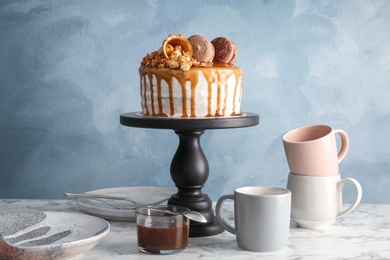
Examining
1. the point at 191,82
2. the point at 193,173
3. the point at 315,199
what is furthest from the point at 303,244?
the point at 191,82

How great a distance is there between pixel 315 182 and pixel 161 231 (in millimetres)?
378

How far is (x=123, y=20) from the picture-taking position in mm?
2039

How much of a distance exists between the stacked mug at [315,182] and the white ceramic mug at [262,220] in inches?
5.5

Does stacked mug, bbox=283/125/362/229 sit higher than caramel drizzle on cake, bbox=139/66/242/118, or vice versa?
caramel drizzle on cake, bbox=139/66/242/118

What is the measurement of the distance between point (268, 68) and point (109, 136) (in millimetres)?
584

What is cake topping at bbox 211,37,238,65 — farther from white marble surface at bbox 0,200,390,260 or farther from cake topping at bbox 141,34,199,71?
white marble surface at bbox 0,200,390,260

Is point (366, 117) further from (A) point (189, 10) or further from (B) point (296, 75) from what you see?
(A) point (189, 10)

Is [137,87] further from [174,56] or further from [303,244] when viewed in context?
[303,244]

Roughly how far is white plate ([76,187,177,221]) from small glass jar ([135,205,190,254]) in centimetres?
22

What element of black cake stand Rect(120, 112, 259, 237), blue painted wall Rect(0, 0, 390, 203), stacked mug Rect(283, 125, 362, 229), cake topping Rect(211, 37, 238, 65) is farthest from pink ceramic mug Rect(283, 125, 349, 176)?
blue painted wall Rect(0, 0, 390, 203)

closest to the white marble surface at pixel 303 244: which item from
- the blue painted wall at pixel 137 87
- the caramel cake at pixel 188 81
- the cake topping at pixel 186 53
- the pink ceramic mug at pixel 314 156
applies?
the pink ceramic mug at pixel 314 156

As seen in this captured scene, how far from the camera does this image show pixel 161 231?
119 centimetres

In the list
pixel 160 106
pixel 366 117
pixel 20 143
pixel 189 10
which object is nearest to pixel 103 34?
pixel 189 10

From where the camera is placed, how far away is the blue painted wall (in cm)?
A: 204
